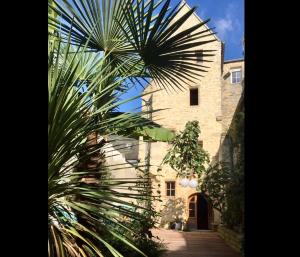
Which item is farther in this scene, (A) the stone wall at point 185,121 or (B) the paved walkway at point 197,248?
(A) the stone wall at point 185,121

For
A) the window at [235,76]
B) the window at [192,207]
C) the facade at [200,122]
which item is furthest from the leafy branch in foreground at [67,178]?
the window at [235,76]

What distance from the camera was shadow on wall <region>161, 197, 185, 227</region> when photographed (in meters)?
15.1

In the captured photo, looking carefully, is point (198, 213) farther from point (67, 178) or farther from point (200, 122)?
point (67, 178)

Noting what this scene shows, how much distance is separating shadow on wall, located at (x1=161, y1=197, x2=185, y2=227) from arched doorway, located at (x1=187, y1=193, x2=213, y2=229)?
46cm

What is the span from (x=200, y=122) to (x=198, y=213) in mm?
3927

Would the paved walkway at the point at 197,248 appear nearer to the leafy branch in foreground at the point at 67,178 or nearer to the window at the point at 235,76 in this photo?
the leafy branch in foreground at the point at 67,178

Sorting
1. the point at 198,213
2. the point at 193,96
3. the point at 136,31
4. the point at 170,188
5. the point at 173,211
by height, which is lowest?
the point at 198,213

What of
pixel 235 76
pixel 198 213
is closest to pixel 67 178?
pixel 198 213

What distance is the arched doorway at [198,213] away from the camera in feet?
50.7

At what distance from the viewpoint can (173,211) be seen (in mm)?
15375
